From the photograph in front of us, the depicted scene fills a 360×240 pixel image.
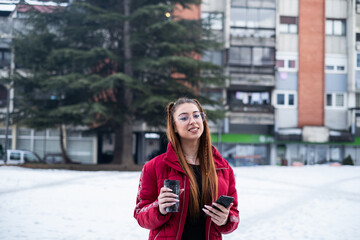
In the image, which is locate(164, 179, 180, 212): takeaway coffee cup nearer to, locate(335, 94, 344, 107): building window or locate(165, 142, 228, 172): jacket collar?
locate(165, 142, 228, 172): jacket collar

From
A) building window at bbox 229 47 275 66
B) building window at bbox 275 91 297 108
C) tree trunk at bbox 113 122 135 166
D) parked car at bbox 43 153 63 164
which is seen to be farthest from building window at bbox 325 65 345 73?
parked car at bbox 43 153 63 164

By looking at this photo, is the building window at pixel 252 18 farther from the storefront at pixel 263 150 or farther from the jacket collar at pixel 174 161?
the jacket collar at pixel 174 161

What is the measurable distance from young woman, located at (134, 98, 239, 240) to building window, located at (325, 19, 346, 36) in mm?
20365

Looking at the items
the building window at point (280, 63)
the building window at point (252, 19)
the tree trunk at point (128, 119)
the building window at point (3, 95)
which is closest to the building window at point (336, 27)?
the building window at point (280, 63)

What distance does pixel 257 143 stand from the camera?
928 inches

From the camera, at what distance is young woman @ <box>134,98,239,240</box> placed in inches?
77.9

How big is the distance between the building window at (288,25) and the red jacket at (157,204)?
2369cm

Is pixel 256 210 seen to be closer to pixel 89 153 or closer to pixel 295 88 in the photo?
pixel 89 153

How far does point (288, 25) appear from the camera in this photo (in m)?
23.9

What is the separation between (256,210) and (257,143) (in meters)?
17.2

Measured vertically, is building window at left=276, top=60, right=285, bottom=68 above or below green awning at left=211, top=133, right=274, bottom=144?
above

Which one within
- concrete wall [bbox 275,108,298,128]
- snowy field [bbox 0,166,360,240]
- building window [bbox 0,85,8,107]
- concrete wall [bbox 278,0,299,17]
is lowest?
snowy field [bbox 0,166,360,240]

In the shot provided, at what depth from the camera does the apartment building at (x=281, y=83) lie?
23.1 meters

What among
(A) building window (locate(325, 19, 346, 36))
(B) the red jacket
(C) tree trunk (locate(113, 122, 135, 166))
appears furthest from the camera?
(A) building window (locate(325, 19, 346, 36))
